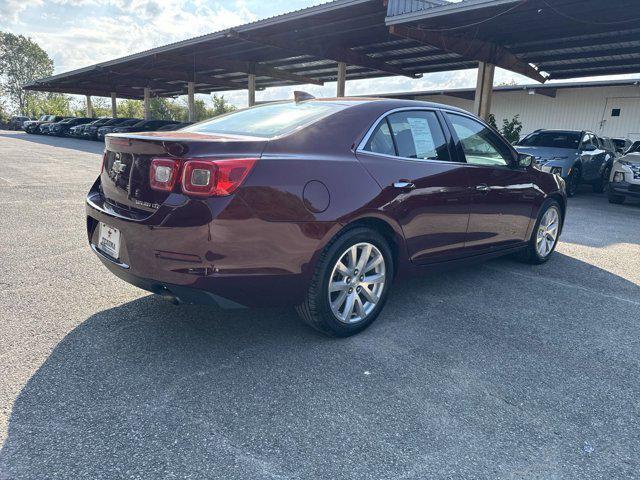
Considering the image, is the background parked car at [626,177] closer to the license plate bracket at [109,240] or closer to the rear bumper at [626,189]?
the rear bumper at [626,189]

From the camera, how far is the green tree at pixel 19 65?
80750 mm

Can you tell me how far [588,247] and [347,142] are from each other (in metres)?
4.58

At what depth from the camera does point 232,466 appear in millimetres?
1917

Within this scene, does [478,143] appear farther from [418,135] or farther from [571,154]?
[571,154]

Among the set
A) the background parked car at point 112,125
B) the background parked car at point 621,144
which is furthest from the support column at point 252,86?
the background parked car at point 621,144

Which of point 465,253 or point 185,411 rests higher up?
point 465,253

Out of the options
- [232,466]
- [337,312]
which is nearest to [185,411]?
[232,466]

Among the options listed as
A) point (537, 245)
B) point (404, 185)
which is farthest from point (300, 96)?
point (537, 245)

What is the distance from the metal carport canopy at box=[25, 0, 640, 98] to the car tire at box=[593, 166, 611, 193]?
371 cm

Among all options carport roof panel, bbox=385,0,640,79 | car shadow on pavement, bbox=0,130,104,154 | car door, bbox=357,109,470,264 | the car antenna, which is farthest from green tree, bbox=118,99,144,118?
car door, bbox=357,109,470,264

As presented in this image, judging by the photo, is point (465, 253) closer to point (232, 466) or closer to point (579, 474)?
point (579, 474)

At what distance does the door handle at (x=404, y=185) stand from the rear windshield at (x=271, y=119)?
2.09ft

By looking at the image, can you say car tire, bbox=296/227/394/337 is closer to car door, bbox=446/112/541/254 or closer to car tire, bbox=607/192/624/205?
car door, bbox=446/112/541/254

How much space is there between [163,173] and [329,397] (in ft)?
4.89
